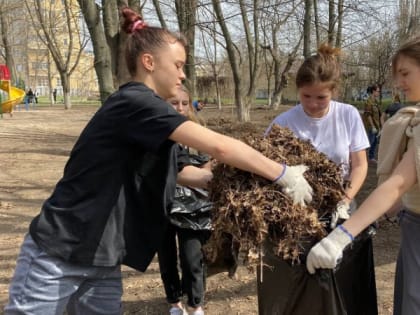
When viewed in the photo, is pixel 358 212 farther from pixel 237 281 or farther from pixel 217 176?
pixel 237 281

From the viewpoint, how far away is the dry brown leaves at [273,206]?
1599 mm

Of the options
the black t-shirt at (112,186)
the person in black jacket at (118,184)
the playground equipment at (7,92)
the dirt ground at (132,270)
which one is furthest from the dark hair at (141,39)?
the playground equipment at (7,92)

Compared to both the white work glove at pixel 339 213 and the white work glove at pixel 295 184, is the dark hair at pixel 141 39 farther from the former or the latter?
the white work glove at pixel 339 213

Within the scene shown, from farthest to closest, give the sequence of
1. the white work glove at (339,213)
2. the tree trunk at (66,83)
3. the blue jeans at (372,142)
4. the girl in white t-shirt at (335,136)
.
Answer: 1. the tree trunk at (66,83)
2. the blue jeans at (372,142)
3. the girl in white t-shirt at (335,136)
4. the white work glove at (339,213)

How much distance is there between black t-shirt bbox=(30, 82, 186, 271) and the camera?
1565mm

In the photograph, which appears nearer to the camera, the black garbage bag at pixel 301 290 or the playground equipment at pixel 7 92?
the black garbage bag at pixel 301 290

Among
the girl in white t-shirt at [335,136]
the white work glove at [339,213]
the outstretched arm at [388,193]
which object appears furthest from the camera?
the girl in white t-shirt at [335,136]

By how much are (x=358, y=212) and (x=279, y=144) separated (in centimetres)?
41

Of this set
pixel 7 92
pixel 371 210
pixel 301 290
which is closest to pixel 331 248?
pixel 371 210

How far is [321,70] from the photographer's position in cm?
225

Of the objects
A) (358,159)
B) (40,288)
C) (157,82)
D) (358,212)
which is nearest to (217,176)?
(157,82)

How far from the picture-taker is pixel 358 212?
5.48 ft

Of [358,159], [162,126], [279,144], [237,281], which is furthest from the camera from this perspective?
[237,281]

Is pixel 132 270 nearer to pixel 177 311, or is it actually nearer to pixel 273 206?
pixel 177 311
